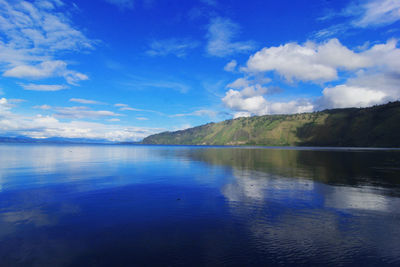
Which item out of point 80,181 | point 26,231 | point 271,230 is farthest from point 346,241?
point 80,181

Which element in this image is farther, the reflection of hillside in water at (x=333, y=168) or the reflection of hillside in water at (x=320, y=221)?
the reflection of hillside in water at (x=333, y=168)

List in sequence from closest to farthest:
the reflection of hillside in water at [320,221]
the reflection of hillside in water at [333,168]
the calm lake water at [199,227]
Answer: the calm lake water at [199,227] → the reflection of hillside in water at [320,221] → the reflection of hillside in water at [333,168]

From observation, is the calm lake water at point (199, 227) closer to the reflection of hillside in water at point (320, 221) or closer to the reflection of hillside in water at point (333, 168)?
the reflection of hillside in water at point (320, 221)

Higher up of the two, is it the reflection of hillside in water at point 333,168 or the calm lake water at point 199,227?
the reflection of hillside in water at point 333,168

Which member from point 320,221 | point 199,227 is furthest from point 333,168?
point 199,227

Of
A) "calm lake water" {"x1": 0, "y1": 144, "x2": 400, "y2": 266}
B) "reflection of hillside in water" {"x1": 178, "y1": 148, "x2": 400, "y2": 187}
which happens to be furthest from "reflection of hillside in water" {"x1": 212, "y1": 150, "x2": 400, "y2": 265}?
"reflection of hillside in water" {"x1": 178, "y1": 148, "x2": 400, "y2": 187}

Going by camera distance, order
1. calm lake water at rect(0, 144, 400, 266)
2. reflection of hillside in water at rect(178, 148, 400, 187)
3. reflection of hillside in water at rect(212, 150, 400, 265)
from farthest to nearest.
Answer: reflection of hillside in water at rect(178, 148, 400, 187) < reflection of hillside in water at rect(212, 150, 400, 265) < calm lake water at rect(0, 144, 400, 266)

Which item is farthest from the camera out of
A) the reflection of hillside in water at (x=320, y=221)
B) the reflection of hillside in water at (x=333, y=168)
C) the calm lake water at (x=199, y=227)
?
the reflection of hillside in water at (x=333, y=168)

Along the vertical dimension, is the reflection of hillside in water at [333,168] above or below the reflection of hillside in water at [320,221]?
above

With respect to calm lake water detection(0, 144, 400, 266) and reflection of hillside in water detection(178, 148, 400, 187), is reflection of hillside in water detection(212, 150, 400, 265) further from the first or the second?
reflection of hillside in water detection(178, 148, 400, 187)

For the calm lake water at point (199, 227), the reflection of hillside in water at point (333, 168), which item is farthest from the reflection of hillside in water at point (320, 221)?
the reflection of hillside in water at point (333, 168)

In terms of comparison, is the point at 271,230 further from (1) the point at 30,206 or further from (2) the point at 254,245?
(1) the point at 30,206

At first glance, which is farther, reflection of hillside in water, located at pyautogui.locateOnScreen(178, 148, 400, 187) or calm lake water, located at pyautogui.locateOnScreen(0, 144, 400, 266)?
reflection of hillside in water, located at pyautogui.locateOnScreen(178, 148, 400, 187)

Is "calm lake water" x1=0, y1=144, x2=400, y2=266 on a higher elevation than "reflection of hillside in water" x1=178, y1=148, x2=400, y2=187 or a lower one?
lower
